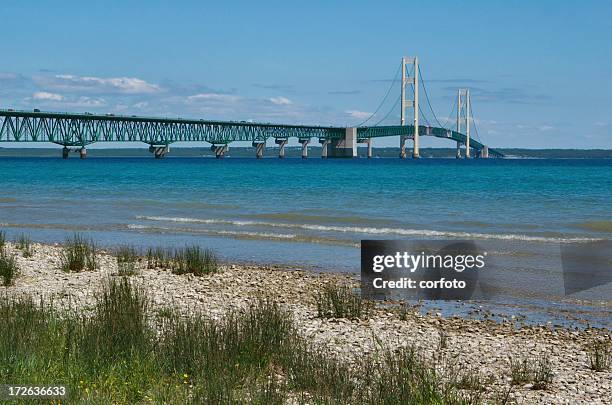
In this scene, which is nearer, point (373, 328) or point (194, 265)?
point (373, 328)

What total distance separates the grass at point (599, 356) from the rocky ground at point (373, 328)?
9 centimetres

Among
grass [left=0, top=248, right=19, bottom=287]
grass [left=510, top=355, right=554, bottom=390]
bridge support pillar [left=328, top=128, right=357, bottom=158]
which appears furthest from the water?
bridge support pillar [left=328, top=128, right=357, bottom=158]

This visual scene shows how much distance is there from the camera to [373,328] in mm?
9820

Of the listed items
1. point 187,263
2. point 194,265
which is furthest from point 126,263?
point 194,265

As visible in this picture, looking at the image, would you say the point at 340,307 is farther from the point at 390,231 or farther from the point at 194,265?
the point at 390,231

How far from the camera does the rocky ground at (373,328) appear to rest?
767 cm

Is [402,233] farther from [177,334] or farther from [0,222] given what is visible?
[177,334]

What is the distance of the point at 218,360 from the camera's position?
6750 millimetres

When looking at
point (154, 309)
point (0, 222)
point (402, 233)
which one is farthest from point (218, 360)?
point (0, 222)

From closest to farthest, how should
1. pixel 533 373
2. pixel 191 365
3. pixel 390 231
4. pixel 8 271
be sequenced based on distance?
pixel 191 365
pixel 533 373
pixel 8 271
pixel 390 231

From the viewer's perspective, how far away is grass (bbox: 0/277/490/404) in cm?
606

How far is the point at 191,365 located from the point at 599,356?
13.8 ft

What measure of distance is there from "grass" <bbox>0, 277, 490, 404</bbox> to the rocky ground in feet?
2.59

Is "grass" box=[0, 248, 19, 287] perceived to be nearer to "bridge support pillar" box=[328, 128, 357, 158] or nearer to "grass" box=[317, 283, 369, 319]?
"grass" box=[317, 283, 369, 319]
